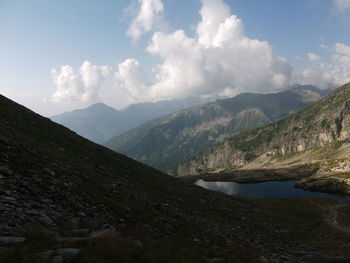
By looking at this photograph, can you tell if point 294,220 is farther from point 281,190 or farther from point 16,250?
point 281,190

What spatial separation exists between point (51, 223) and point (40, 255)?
579 cm

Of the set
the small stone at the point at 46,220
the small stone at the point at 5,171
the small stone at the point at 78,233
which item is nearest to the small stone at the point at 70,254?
the small stone at the point at 78,233

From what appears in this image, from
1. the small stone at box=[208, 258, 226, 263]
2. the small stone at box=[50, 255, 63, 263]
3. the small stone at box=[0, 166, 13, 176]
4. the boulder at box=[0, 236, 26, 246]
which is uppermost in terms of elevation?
the small stone at box=[0, 166, 13, 176]

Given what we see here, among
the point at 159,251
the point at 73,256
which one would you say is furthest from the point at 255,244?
the point at 73,256

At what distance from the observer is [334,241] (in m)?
35.3

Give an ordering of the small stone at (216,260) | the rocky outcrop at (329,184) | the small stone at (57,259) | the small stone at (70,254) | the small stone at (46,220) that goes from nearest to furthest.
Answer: the small stone at (57,259) < the small stone at (70,254) < the small stone at (216,260) < the small stone at (46,220) < the rocky outcrop at (329,184)

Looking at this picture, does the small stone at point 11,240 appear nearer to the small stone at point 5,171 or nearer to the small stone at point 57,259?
the small stone at point 57,259

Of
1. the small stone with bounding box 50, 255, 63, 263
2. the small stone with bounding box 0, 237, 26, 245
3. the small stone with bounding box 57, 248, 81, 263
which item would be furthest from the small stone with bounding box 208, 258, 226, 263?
the small stone with bounding box 0, 237, 26, 245

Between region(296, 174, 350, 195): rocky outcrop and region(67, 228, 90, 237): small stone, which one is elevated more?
region(67, 228, 90, 237): small stone

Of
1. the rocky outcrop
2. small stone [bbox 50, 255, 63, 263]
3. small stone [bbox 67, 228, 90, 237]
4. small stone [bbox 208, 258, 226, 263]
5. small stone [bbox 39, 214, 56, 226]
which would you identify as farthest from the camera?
the rocky outcrop

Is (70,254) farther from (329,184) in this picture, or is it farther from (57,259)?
(329,184)

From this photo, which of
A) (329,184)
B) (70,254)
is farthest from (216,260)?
(329,184)

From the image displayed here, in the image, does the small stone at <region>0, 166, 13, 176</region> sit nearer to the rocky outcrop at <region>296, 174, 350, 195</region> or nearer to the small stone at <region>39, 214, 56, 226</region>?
the small stone at <region>39, 214, 56, 226</region>

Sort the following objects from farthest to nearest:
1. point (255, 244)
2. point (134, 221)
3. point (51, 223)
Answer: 1. point (255, 244)
2. point (134, 221)
3. point (51, 223)
